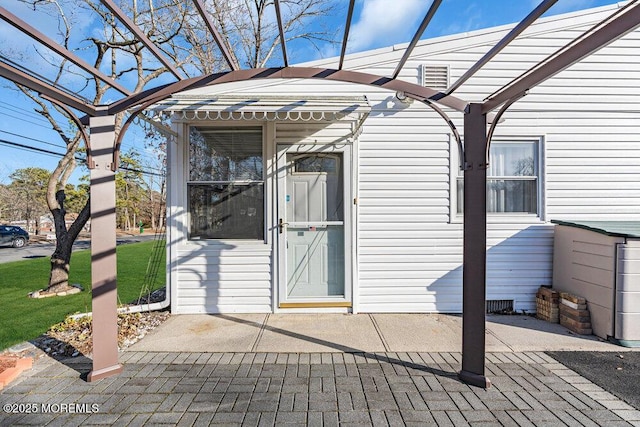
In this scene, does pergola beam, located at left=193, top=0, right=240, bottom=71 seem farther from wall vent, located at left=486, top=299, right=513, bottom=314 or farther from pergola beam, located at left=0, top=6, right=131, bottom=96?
wall vent, located at left=486, top=299, right=513, bottom=314

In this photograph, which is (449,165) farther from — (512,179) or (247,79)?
(247,79)

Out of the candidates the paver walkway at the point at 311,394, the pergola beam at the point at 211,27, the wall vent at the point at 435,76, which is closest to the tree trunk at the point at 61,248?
the paver walkway at the point at 311,394

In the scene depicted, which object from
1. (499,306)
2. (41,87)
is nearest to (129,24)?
(41,87)

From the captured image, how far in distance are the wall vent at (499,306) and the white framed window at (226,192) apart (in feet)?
11.5

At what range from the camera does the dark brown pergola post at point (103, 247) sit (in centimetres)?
268

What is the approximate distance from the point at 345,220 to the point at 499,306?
8.43ft

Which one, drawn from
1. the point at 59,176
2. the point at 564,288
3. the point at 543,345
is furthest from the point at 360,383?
the point at 59,176

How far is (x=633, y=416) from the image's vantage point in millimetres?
2195

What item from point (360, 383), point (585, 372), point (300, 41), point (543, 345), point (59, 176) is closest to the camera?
point (360, 383)

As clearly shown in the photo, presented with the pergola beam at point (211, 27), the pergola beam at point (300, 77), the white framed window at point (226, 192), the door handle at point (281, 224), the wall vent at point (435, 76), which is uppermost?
the wall vent at point (435, 76)

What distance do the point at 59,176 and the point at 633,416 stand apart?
9004 millimetres

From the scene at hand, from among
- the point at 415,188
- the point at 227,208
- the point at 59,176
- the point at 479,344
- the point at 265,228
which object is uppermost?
the point at 59,176

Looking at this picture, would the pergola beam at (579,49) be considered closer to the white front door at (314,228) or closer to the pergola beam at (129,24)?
the white front door at (314,228)

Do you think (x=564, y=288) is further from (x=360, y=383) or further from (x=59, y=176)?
(x=59, y=176)
